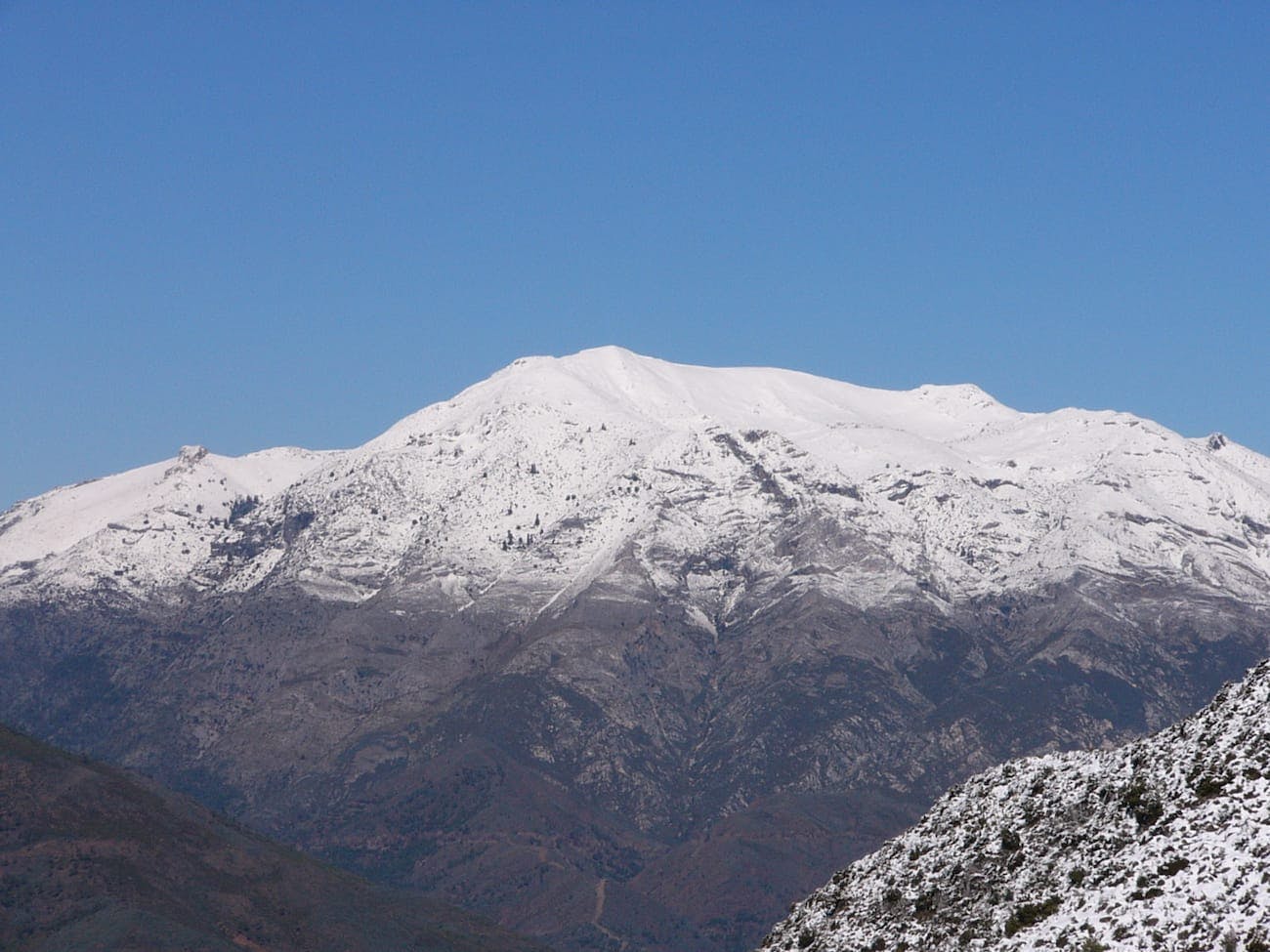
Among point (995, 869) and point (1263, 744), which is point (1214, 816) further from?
point (995, 869)

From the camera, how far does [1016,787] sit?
102438 millimetres

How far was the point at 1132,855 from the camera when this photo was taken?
8238cm

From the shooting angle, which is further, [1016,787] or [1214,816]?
[1016,787]

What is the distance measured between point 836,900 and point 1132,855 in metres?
27.1

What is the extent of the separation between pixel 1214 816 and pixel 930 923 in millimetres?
19467

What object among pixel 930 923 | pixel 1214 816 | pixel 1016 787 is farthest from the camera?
pixel 1016 787

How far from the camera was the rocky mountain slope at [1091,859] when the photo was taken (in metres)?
74.9

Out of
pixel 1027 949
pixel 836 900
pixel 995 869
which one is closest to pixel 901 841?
pixel 836 900

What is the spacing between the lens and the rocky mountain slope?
7494cm

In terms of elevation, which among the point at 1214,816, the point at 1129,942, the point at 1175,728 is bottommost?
the point at 1129,942

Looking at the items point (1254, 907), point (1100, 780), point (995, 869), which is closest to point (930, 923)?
point (995, 869)

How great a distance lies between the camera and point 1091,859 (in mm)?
86625

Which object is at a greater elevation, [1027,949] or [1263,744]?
[1263,744]

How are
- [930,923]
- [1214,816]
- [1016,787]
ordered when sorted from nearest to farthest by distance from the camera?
[1214,816] < [930,923] < [1016,787]
